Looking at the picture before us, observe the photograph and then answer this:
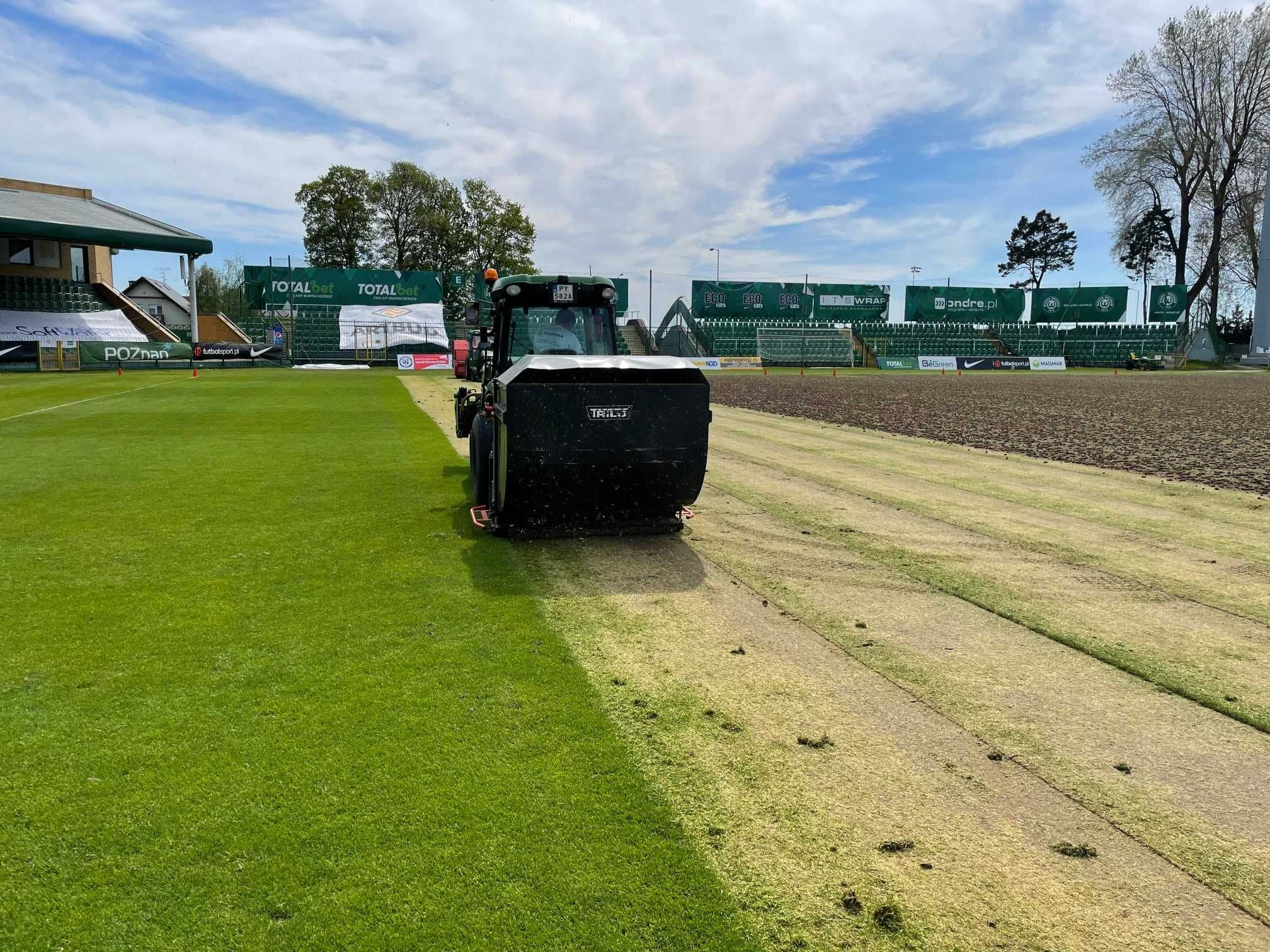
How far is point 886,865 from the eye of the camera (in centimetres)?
254

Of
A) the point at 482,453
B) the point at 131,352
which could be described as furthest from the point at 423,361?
the point at 482,453

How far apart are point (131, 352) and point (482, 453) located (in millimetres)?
40058

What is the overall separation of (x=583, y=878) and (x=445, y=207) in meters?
65.1

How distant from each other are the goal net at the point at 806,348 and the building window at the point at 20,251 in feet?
145

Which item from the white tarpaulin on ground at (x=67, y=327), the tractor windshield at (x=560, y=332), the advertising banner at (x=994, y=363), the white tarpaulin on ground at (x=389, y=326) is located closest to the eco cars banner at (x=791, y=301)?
the advertising banner at (x=994, y=363)

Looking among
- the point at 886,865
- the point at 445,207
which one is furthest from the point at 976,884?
the point at 445,207

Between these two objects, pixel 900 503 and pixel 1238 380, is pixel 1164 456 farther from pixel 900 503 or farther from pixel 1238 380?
pixel 1238 380

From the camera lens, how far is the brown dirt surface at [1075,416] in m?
11.2

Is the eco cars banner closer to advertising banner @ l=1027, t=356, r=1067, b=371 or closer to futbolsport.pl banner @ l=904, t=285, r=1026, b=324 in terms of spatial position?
futbolsport.pl banner @ l=904, t=285, r=1026, b=324

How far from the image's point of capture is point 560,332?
775cm

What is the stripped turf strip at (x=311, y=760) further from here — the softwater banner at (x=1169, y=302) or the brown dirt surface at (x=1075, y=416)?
the softwater banner at (x=1169, y=302)

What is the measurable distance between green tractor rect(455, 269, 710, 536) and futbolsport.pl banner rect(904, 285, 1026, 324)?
62222 millimetres

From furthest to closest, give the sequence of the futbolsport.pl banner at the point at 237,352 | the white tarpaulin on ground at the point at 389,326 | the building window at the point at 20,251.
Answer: the white tarpaulin on ground at the point at 389,326 → the building window at the point at 20,251 → the futbolsport.pl banner at the point at 237,352

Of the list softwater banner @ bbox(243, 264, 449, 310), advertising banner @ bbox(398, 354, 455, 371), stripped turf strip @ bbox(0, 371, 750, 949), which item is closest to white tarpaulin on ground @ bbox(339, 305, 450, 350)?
softwater banner @ bbox(243, 264, 449, 310)
